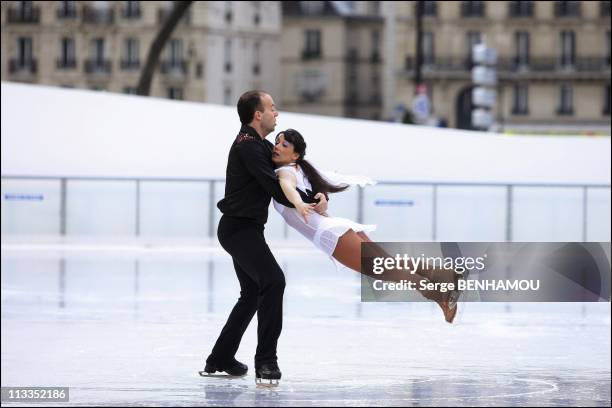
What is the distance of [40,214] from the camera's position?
26719 mm

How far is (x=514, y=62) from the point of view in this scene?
73.2 metres

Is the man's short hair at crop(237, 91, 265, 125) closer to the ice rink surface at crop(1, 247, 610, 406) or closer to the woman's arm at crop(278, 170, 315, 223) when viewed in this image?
the woman's arm at crop(278, 170, 315, 223)

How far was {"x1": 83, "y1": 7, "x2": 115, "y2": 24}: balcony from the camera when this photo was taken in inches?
1371

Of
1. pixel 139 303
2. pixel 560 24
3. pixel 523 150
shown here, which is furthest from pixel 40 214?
pixel 560 24

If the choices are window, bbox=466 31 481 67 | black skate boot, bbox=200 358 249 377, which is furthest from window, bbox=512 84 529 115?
black skate boot, bbox=200 358 249 377

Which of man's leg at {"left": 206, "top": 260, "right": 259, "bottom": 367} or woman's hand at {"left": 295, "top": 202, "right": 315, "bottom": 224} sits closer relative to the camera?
woman's hand at {"left": 295, "top": 202, "right": 315, "bottom": 224}

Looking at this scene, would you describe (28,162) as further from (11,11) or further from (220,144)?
(11,11)

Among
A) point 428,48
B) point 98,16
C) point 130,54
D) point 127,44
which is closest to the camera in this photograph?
point 98,16

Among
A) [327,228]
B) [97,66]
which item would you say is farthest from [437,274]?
[97,66]

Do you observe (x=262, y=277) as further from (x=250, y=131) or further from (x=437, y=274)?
(x=437, y=274)

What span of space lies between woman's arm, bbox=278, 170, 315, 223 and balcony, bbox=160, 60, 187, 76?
26604mm

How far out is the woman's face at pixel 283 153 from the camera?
10.4 meters

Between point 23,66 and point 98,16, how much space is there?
232 centimetres

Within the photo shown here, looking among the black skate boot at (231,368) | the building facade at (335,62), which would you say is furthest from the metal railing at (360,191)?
the building facade at (335,62)
